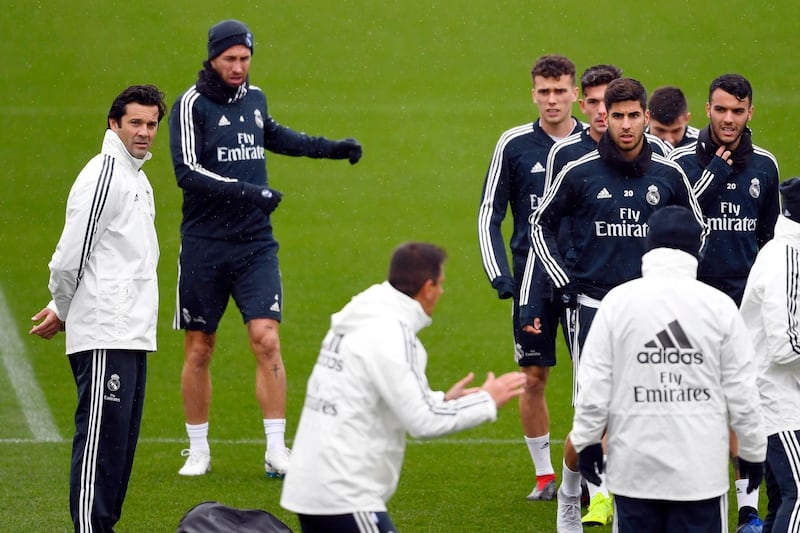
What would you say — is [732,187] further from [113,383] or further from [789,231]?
[113,383]

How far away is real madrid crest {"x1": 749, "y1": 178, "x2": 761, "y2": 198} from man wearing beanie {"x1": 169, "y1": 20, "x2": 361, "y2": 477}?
8.39 feet

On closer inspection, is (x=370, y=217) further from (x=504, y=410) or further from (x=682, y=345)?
(x=682, y=345)

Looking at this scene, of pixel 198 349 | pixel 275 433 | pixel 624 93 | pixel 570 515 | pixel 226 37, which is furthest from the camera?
pixel 198 349

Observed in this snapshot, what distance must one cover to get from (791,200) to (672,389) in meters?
1.47

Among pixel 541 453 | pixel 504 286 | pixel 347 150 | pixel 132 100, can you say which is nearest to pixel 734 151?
pixel 504 286

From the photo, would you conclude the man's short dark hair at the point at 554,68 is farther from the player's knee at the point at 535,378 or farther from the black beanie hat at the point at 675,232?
the black beanie hat at the point at 675,232

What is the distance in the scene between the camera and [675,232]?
18.1 feet

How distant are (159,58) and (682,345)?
62.1ft

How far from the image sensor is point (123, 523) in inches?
297

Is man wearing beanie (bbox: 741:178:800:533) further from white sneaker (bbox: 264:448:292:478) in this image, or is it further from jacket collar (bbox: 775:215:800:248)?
white sneaker (bbox: 264:448:292:478)

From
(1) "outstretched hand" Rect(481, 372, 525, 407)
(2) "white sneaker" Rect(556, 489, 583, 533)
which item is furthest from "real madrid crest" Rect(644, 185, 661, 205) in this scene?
(1) "outstretched hand" Rect(481, 372, 525, 407)

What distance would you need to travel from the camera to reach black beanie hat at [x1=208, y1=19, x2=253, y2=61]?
858 cm

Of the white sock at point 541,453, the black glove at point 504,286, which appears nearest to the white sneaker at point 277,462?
the white sock at point 541,453

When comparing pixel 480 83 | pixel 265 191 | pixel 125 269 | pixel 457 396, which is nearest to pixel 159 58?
pixel 480 83
